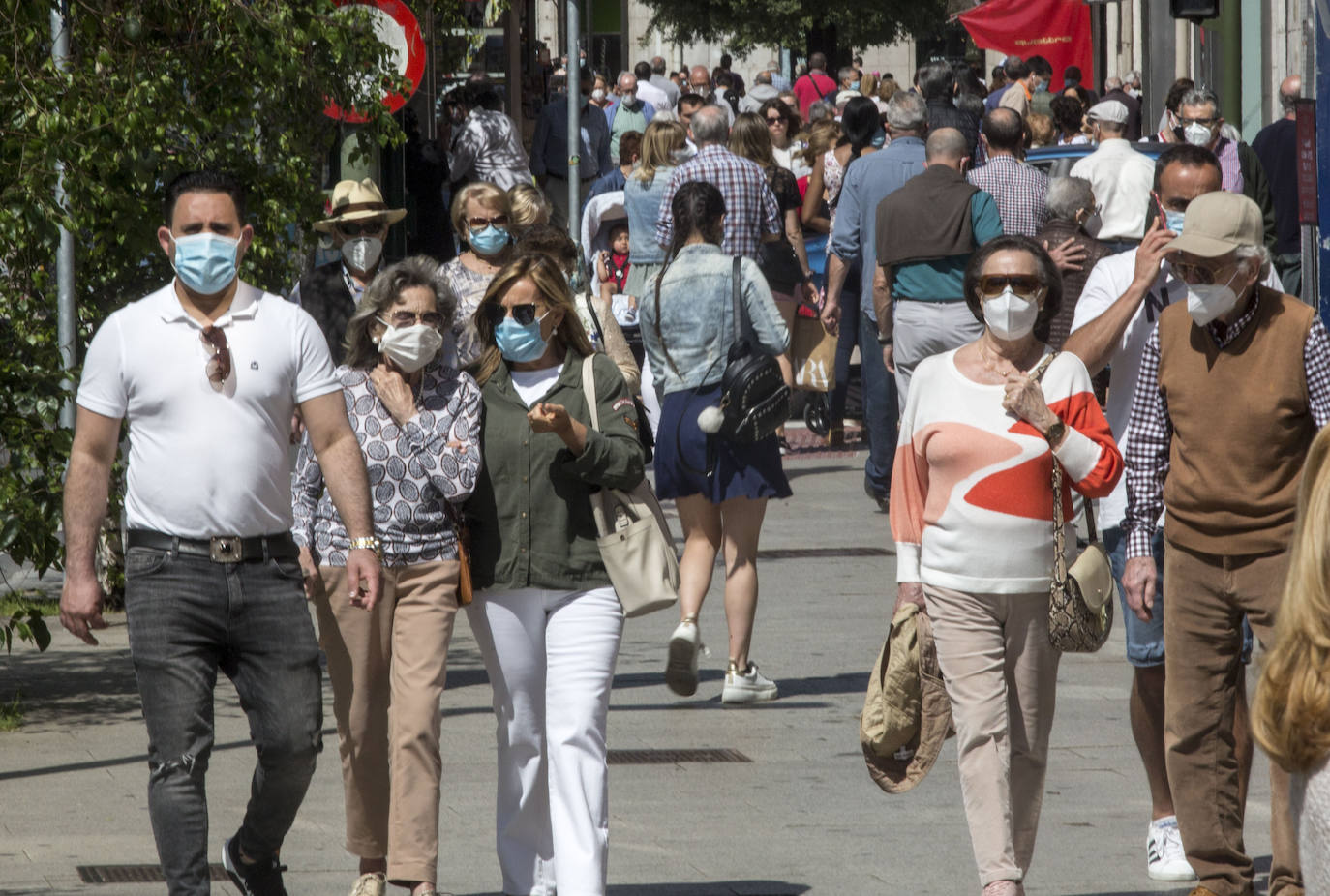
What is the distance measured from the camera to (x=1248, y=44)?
23.0 metres

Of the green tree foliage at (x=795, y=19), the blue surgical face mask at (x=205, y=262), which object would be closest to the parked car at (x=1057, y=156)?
the blue surgical face mask at (x=205, y=262)

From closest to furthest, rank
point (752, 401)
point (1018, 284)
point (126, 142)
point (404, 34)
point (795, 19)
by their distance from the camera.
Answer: point (1018, 284) → point (126, 142) → point (752, 401) → point (404, 34) → point (795, 19)

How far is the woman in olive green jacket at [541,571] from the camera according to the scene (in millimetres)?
6027

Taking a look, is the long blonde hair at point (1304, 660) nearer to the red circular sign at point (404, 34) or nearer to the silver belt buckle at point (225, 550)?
the silver belt buckle at point (225, 550)

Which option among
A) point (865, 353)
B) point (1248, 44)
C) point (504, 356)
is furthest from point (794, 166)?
point (504, 356)

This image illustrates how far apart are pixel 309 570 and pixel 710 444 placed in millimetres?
3147

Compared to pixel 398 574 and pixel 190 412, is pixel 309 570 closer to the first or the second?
pixel 398 574

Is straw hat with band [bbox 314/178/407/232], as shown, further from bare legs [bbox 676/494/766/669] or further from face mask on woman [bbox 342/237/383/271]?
bare legs [bbox 676/494/766/669]

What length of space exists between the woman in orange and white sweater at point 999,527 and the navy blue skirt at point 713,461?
9.55 feet

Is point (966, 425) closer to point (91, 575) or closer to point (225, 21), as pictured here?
point (91, 575)

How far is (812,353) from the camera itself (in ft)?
48.3

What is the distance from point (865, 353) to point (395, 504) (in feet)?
26.0

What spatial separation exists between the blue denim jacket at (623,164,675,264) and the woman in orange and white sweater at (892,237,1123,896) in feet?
26.3

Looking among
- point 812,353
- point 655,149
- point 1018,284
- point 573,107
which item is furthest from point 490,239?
point 573,107
